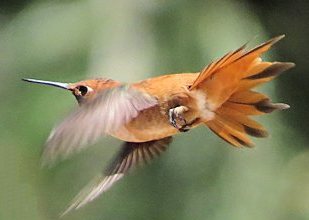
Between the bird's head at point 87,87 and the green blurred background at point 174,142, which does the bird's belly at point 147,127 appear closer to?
the bird's head at point 87,87

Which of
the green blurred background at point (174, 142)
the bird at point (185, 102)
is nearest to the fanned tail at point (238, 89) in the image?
the bird at point (185, 102)

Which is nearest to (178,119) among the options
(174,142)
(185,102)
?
(185,102)

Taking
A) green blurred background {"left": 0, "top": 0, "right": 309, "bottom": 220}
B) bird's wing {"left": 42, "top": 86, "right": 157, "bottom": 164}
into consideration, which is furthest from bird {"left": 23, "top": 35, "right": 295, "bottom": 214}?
green blurred background {"left": 0, "top": 0, "right": 309, "bottom": 220}

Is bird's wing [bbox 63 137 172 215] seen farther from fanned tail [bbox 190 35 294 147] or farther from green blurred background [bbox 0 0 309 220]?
green blurred background [bbox 0 0 309 220]

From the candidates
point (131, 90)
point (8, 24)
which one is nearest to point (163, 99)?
point (131, 90)

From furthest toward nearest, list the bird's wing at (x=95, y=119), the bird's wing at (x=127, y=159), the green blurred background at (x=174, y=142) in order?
the green blurred background at (x=174, y=142) → the bird's wing at (x=127, y=159) → the bird's wing at (x=95, y=119)

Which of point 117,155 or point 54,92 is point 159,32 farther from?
point 117,155

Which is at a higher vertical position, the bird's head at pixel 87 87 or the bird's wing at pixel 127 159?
the bird's head at pixel 87 87
